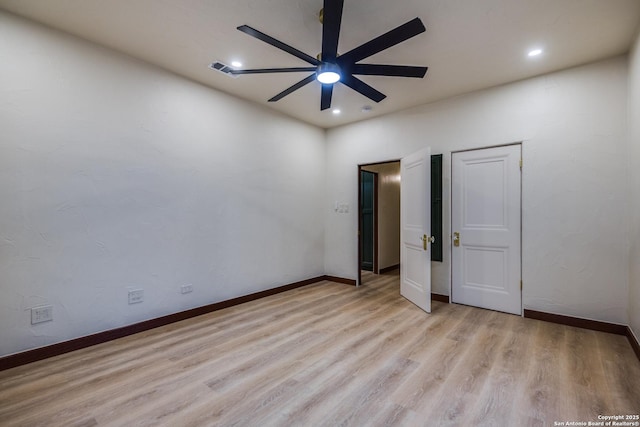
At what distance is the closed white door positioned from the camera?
11.8 feet

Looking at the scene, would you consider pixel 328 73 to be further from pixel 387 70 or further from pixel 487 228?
pixel 487 228

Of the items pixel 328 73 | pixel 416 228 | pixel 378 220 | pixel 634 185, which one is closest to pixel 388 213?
pixel 378 220

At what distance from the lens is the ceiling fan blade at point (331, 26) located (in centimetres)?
168

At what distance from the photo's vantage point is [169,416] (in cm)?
181

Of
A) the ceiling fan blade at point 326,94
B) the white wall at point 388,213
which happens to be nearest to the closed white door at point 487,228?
the ceiling fan blade at point 326,94

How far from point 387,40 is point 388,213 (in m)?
4.86

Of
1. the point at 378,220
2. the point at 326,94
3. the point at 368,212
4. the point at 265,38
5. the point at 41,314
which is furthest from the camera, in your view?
the point at 368,212

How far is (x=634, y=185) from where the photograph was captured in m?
2.69

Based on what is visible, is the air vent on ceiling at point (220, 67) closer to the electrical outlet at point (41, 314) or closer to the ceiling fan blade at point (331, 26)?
the ceiling fan blade at point (331, 26)

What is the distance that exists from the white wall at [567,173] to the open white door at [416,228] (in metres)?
0.45

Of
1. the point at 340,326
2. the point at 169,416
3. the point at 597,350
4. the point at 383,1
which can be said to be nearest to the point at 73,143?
the point at 169,416

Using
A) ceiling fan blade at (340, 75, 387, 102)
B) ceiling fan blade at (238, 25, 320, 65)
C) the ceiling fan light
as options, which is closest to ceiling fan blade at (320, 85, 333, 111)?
ceiling fan blade at (340, 75, 387, 102)

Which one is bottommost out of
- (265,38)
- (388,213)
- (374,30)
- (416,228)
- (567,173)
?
(416,228)

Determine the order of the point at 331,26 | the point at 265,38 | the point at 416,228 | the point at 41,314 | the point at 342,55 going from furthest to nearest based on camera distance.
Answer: the point at 416,228
the point at 41,314
the point at 342,55
the point at 265,38
the point at 331,26
